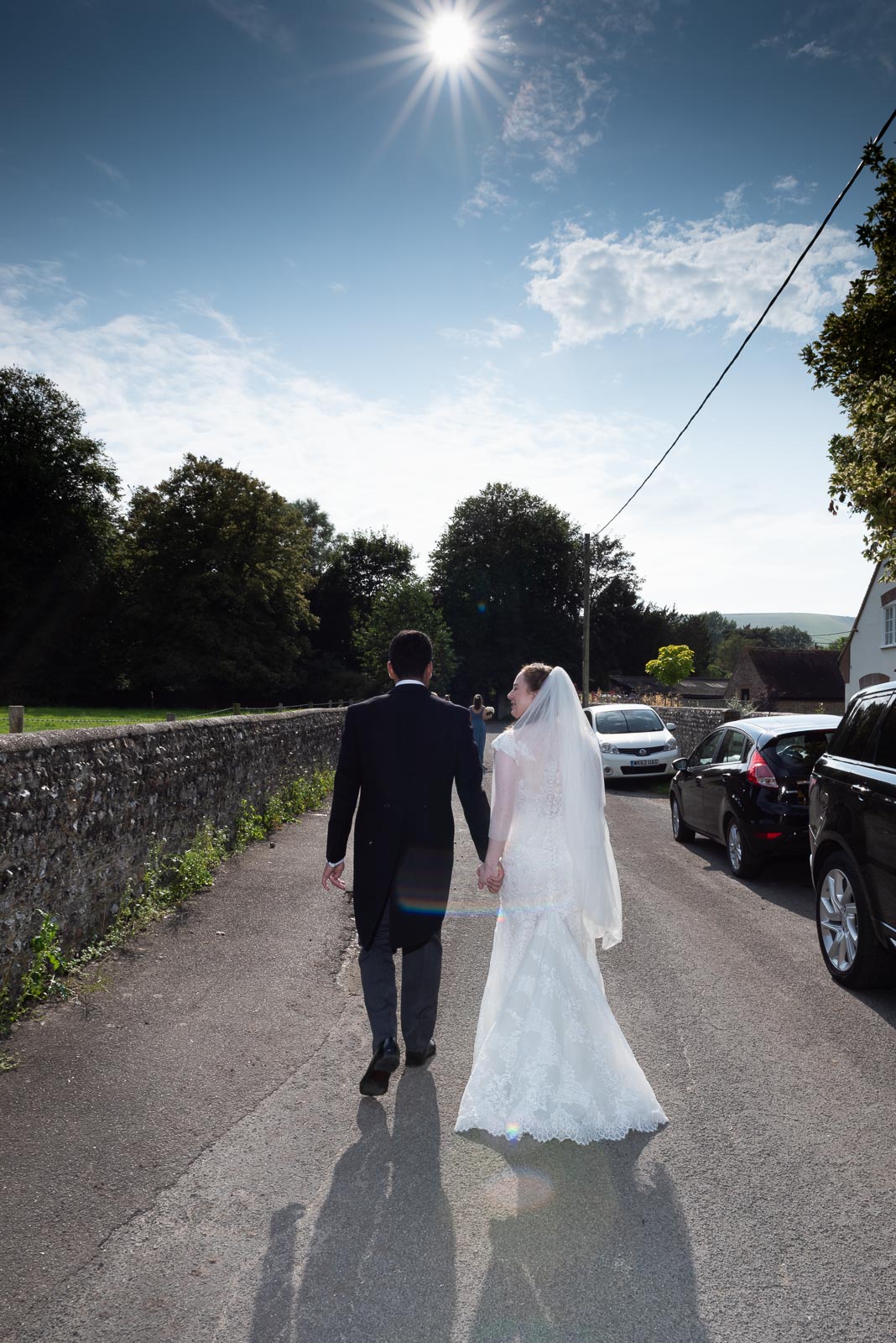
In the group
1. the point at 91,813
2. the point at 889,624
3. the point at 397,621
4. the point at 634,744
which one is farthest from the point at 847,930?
the point at 397,621

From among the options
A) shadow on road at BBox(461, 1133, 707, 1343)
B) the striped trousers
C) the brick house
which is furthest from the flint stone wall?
the brick house

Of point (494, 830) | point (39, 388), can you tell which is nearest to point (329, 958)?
point (494, 830)

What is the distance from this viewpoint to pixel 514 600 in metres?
64.0

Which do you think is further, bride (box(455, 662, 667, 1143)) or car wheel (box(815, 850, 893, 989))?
car wheel (box(815, 850, 893, 989))

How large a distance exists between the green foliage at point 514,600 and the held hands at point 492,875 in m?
58.7

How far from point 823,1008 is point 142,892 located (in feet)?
15.6

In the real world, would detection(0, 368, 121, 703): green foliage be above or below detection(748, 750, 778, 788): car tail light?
above

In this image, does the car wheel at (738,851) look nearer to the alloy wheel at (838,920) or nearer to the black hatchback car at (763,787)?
the black hatchback car at (763,787)

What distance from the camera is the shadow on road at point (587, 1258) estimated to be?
245cm

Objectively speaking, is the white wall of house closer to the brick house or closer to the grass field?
the brick house

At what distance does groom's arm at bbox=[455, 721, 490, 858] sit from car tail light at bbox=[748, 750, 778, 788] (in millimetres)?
5281

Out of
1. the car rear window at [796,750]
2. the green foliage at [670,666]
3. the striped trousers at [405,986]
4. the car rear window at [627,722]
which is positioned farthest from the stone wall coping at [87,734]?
the green foliage at [670,666]

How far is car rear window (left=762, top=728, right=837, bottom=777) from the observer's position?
28.7 ft

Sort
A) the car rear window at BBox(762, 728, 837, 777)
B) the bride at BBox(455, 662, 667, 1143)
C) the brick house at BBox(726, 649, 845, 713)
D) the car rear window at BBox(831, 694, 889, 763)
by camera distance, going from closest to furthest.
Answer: the bride at BBox(455, 662, 667, 1143), the car rear window at BBox(831, 694, 889, 763), the car rear window at BBox(762, 728, 837, 777), the brick house at BBox(726, 649, 845, 713)
